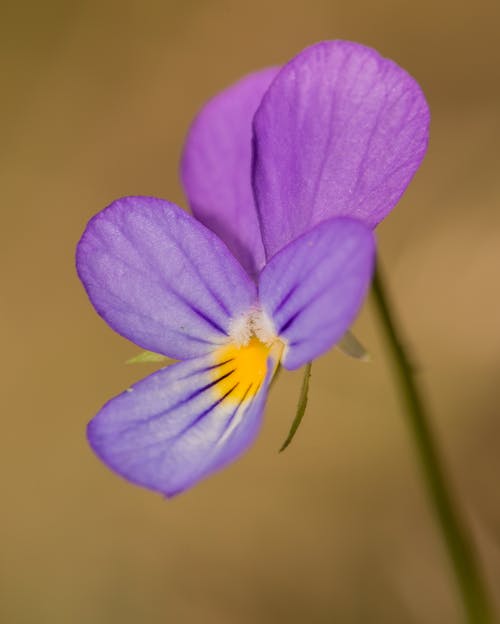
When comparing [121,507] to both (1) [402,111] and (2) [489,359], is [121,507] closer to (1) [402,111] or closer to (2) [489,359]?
(2) [489,359]

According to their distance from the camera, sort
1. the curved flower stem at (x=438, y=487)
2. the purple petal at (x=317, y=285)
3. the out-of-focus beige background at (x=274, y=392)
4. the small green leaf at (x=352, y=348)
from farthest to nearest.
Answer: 1. the out-of-focus beige background at (x=274, y=392)
2. the curved flower stem at (x=438, y=487)
3. the small green leaf at (x=352, y=348)
4. the purple petal at (x=317, y=285)

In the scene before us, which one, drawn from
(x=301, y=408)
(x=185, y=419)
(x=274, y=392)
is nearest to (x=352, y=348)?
(x=301, y=408)

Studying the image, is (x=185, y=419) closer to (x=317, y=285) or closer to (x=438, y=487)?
(x=317, y=285)

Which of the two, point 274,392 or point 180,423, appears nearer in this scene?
point 180,423

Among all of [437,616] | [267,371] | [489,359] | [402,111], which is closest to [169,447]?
[267,371]

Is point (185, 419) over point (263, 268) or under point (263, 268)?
under

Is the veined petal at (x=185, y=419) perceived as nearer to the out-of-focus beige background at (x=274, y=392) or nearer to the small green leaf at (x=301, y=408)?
the small green leaf at (x=301, y=408)

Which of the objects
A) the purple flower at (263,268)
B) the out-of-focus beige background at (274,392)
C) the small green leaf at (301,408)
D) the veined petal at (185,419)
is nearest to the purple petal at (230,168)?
the purple flower at (263,268)

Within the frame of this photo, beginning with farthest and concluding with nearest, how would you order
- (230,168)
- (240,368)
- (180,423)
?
1. (230,168)
2. (240,368)
3. (180,423)
